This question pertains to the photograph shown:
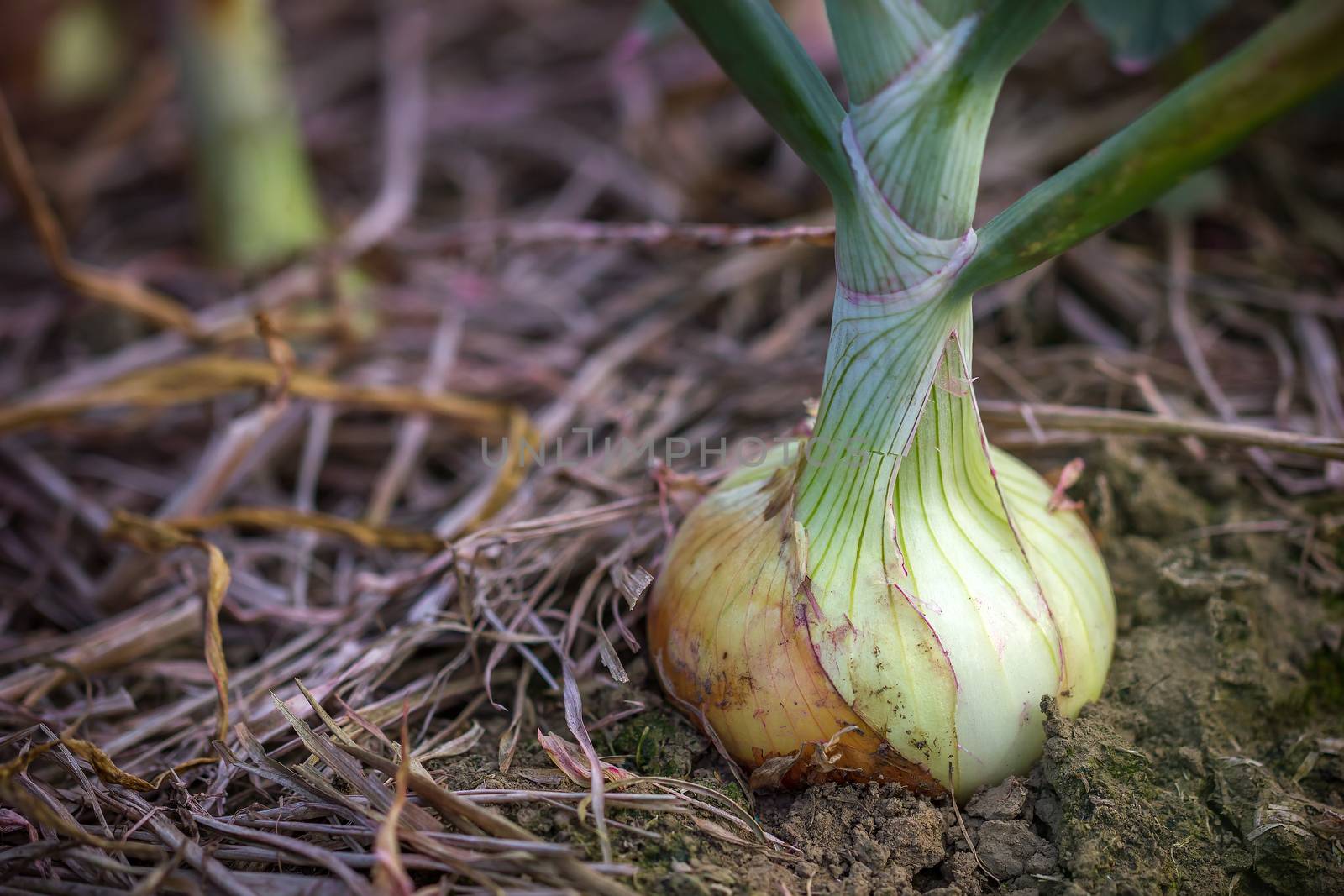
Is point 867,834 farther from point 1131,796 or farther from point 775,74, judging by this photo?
point 775,74

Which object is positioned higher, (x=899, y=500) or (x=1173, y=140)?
(x=1173, y=140)

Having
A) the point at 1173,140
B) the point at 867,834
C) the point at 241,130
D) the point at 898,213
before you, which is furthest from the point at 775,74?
the point at 241,130

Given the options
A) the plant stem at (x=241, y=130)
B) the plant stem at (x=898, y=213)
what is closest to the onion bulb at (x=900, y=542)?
the plant stem at (x=898, y=213)

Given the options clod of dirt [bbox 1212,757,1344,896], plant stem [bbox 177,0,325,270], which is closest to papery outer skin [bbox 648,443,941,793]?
clod of dirt [bbox 1212,757,1344,896]

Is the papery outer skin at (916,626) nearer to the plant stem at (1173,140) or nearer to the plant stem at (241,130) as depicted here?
the plant stem at (1173,140)

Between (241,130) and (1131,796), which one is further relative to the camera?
(241,130)

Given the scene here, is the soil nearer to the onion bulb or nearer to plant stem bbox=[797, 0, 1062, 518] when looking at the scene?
the onion bulb

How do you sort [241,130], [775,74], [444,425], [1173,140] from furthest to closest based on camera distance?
1. [241,130]
2. [444,425]
3. [775,74]
4. [1173,140]
